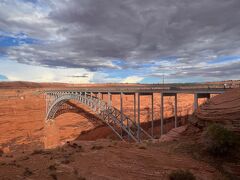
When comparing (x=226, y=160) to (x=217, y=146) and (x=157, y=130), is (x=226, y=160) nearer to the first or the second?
(x=217, y=146)

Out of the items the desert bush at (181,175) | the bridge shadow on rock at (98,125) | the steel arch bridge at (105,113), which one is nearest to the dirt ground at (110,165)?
the desert bush at (181,175)

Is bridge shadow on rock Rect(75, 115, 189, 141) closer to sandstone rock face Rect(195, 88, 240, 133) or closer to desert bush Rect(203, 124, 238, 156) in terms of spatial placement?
sandstone rock face Rect(195, 88, 240, 133)

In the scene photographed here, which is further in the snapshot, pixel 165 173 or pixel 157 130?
pixel 157 130

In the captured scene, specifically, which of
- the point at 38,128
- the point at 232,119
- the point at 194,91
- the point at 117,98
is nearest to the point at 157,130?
the point at 117,98

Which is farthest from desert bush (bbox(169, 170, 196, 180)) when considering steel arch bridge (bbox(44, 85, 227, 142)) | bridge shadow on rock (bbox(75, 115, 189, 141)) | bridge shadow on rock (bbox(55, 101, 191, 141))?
bridge shadow on rock (bbox(75, 115, 189, 141))

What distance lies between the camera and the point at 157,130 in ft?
143

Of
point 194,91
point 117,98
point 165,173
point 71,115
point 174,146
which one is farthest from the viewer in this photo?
point 117,98

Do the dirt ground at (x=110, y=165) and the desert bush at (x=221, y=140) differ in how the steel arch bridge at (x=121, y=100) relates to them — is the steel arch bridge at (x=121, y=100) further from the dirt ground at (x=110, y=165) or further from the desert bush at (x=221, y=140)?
the dirt ground at (x=110, y=165)

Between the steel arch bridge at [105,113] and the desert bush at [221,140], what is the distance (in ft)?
28.8

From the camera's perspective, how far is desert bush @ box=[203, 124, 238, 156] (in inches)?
434

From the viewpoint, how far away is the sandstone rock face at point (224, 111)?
11.6 m

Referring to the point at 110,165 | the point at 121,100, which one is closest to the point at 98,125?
the point at 121,100

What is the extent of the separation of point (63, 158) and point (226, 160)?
854cm

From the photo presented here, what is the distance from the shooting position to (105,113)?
27.8m
